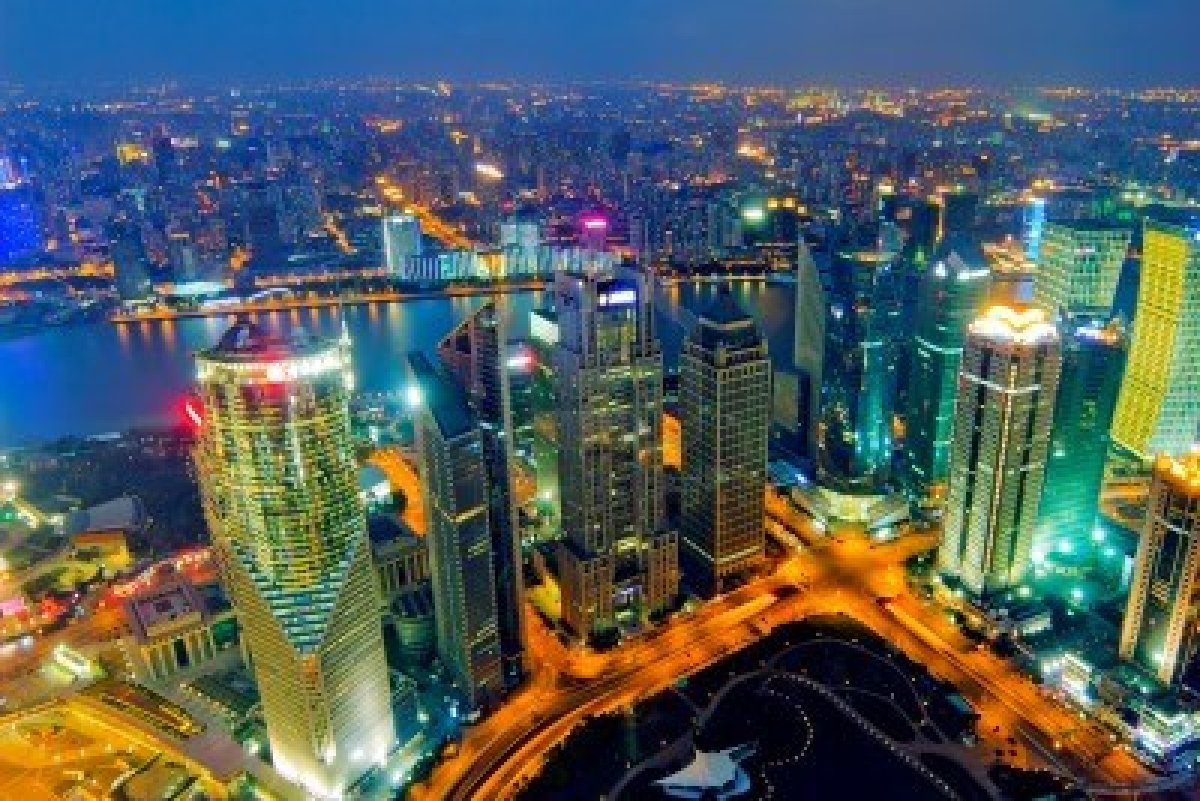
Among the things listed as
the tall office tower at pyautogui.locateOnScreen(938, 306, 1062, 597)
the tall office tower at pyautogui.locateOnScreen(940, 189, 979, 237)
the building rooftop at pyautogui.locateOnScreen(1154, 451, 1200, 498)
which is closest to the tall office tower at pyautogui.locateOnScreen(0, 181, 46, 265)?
the tall office tower at pyautogui.locateOnScreen(940, 189, 979, 237)

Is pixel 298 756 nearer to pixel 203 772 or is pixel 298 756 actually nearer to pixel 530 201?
pixel 203 772

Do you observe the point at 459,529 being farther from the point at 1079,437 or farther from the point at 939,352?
the point at 939,352

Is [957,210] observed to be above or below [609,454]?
above

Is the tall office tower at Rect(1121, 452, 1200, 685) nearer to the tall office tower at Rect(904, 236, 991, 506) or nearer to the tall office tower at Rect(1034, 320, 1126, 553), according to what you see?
the tall office tower at Rect(1034, 320, 1126, 553)

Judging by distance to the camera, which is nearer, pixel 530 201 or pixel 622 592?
pixel 622 592

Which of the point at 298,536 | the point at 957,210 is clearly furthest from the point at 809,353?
the point at 957,210

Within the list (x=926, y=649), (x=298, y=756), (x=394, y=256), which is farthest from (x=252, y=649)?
(x=394, y=256)
